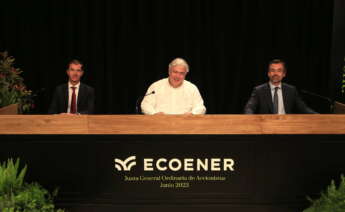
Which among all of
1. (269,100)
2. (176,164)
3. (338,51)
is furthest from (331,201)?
(338,51)

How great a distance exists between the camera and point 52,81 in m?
5.96

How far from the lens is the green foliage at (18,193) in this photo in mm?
2578

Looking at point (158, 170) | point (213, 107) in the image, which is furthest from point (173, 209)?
point (213, 107)

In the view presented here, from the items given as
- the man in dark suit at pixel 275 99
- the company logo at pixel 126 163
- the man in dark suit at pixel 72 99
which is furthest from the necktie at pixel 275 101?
the man in dark suit at pixel 72 99

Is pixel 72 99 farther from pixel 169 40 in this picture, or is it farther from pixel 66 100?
pixel 169 40

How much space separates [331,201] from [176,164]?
1.09m

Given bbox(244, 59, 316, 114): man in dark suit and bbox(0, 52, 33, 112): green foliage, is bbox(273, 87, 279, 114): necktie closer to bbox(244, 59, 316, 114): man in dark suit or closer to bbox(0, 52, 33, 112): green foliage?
bbox(244, 59, 316, 114): man in dark suit

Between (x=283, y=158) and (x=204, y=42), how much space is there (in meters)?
3.32

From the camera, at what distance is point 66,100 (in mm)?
4465

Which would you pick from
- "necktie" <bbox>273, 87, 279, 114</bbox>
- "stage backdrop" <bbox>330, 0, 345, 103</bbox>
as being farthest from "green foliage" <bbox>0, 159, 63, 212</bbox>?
"stage backdrop" <bbox>330, 0, 345, 103</bbox>

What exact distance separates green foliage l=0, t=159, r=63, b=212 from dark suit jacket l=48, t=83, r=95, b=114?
1.76 meters

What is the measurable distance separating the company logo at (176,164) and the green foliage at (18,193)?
0.55 meters

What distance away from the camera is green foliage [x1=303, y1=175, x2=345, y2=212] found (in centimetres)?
261

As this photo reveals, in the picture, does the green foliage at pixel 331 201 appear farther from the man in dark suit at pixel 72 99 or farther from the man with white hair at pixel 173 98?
the man in dark suit at pixel 72 99
